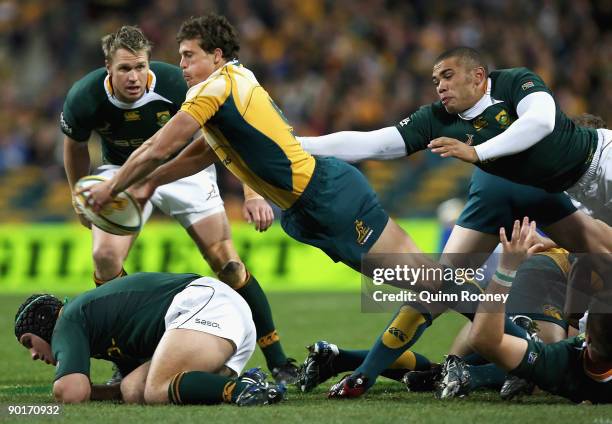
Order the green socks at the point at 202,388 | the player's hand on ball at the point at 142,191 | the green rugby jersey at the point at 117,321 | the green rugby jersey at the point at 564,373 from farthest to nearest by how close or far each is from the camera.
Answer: the player's hand on ball at the point at 142,191 → the green rugby jersey at the point at 117,321 → the green socks at the point at 202,388 → the green rugby jersey at the point at 564,373

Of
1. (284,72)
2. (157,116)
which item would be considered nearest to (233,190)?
(284,72)

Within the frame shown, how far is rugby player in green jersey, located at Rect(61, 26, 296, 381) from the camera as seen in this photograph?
7.12 m

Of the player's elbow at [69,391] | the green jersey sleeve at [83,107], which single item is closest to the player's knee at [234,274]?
the green jersey sleeve at [83,107]

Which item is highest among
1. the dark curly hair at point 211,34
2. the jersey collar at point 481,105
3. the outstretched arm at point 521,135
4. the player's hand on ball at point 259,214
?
the dark curly hair at point 211,34

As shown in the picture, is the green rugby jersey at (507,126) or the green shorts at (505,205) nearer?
the green rugby jersey at (507,126)

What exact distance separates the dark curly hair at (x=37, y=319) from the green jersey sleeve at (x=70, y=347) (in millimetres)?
→ 135

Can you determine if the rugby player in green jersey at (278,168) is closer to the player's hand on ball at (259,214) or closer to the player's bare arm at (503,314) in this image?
the player's hand on ball at (259,214)

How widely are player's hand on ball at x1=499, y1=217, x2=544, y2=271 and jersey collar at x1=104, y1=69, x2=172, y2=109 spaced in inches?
131

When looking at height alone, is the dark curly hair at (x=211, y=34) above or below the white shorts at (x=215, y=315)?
above

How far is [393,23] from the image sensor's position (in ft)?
56.4

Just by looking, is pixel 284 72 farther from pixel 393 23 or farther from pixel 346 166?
pixel 346 166

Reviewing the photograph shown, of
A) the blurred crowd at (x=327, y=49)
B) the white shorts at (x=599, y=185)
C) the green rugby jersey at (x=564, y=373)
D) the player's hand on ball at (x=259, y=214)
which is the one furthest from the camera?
the blurred crowd at (x=327, y=49)

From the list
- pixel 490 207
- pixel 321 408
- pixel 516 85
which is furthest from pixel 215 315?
pixel 516 85

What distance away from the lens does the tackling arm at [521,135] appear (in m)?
5.98
